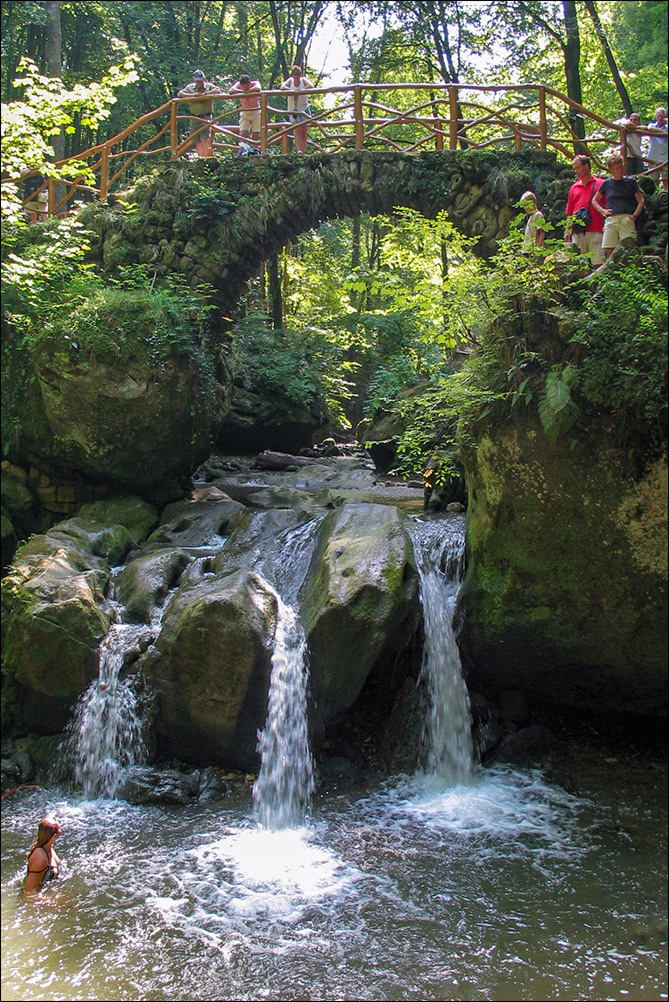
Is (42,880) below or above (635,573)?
below

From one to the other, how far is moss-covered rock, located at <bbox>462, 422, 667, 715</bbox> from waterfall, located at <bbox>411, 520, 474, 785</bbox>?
11.1 inches

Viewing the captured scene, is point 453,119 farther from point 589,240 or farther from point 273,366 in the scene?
point 273,366

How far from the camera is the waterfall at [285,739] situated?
651 centimetres

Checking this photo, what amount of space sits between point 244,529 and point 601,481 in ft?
15.0

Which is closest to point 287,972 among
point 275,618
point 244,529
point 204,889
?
point 204,889

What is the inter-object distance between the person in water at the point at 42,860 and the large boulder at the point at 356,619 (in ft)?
8.37

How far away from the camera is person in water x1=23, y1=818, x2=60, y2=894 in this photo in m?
5.25

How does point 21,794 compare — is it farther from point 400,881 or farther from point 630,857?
point 630,857

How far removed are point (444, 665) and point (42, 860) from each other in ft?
13.0

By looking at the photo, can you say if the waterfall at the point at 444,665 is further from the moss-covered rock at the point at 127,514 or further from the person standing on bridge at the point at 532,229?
the moss-covered rock at the point at 127,514

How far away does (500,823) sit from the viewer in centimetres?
610

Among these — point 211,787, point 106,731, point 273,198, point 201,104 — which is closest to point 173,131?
point 201,104

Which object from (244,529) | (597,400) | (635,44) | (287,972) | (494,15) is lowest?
(287,972)

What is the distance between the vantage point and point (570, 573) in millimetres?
6895
